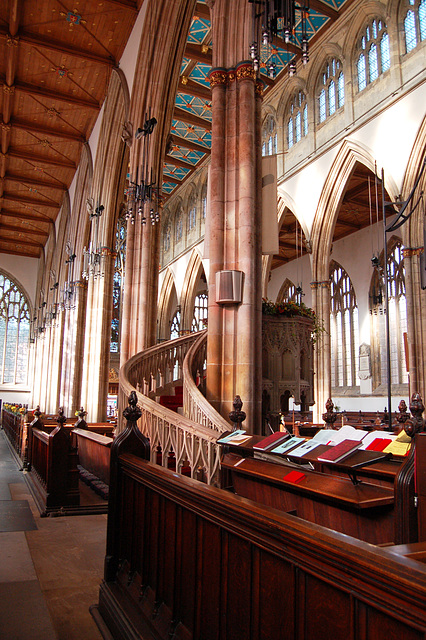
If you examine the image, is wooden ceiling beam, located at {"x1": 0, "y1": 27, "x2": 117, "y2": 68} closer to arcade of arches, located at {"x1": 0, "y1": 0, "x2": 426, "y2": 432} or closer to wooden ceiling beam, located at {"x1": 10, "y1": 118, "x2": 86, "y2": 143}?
arcade of arches, located at {"x1": 0, "y1": 0, "x2": 426, "y2": 432}

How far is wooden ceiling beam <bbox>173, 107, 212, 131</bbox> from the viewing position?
16.2 m

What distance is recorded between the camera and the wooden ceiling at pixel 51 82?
38.4ft

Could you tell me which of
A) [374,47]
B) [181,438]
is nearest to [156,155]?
[374,47]

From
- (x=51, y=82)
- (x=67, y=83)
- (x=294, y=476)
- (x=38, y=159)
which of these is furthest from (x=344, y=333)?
(x=294, y=476)

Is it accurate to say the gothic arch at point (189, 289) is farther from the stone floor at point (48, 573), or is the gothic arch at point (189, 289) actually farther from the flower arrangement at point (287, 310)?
the stone floor at point (48, 573)

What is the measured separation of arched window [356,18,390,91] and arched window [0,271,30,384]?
68.2ft

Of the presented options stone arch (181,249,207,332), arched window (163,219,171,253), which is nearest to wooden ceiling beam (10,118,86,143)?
stone arch (181,249,207,332)

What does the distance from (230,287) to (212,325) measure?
0.54 metres

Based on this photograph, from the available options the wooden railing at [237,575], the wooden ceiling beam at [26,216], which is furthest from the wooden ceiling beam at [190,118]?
the wooden railing at [237,575]

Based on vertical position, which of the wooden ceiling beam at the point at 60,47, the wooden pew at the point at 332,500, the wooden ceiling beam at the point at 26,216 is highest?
the wooden ceiling beam at the point at 60,47

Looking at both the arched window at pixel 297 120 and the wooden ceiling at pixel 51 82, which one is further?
the arched window at pixel 297 120

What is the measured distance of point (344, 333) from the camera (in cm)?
1958

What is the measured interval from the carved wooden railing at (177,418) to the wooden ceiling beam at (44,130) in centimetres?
1125

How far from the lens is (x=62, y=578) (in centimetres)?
294
